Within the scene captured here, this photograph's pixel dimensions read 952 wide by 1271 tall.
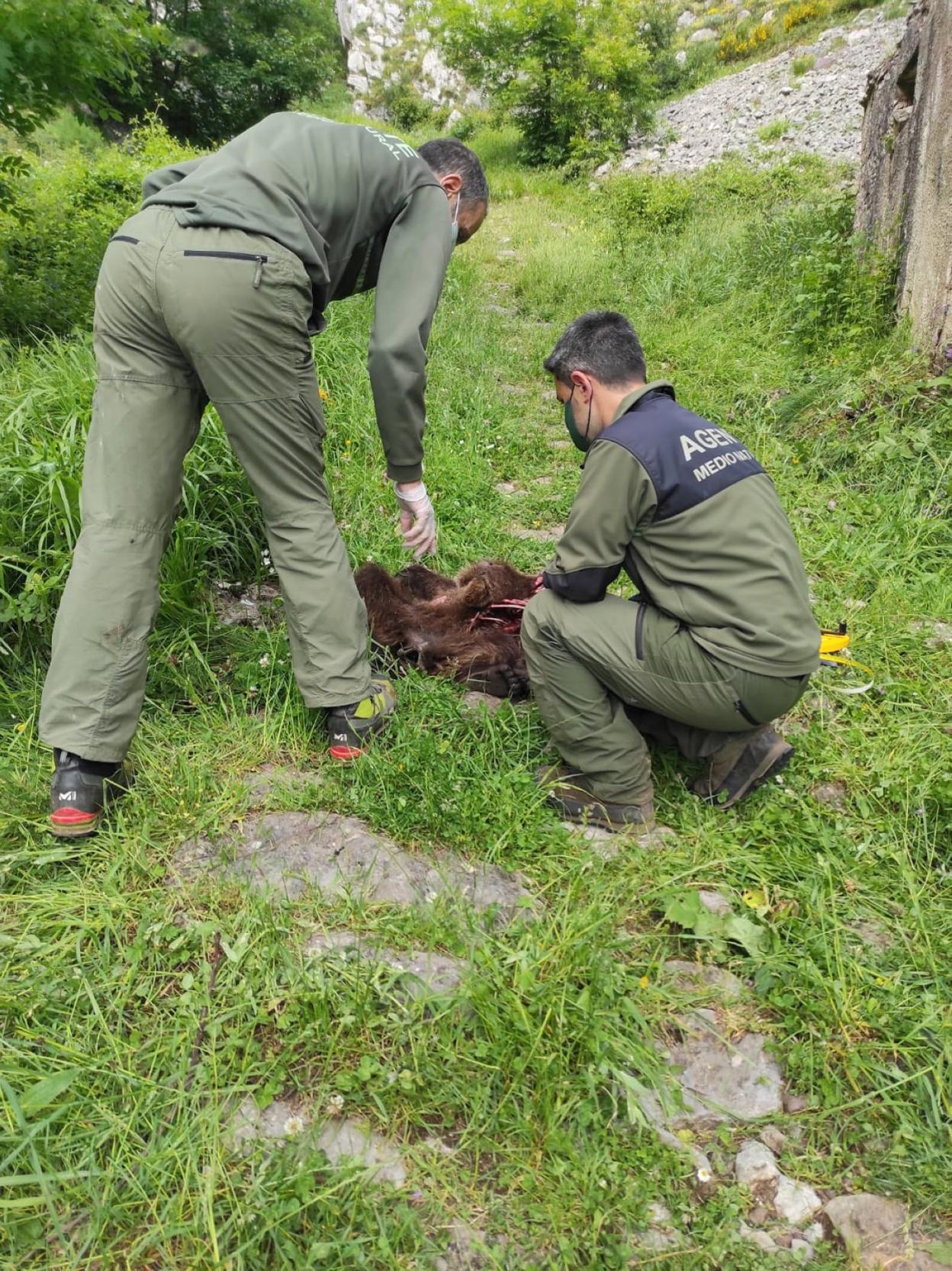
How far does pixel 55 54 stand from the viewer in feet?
13.9

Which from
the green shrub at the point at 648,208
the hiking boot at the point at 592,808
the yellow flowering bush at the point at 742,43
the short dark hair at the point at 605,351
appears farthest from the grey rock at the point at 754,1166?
the yellow flowering bush at the point at 742,43

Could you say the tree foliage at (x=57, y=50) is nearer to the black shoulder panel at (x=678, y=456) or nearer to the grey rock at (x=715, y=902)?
the black shoulder panel at (x=678, y=456)

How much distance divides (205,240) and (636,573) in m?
1.49

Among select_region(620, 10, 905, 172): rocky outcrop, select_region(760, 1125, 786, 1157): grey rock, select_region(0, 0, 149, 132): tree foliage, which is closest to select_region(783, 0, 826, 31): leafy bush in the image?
select_region(620, 10, 905, 172): rocky outcrop

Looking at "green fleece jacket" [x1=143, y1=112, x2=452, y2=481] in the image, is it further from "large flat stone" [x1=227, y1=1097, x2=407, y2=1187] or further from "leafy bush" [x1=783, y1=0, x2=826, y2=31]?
"leafy bush" [x1=783, y1=0, x2=826, y2=31]

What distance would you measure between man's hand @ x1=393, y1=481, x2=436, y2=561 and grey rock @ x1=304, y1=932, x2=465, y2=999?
1.33 m

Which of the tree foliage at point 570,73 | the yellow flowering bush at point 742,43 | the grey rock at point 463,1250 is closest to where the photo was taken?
the grey rock at point 463,1250

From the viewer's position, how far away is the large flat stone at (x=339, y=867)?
2061mm

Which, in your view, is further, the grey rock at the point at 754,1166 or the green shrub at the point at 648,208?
the green shrub at the point at 648,208

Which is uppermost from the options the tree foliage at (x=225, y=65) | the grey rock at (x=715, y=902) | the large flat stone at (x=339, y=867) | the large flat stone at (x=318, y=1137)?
the tree foliage at (x=225, y=65)

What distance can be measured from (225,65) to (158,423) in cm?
2157

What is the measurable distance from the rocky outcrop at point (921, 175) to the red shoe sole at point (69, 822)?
14.9 ft

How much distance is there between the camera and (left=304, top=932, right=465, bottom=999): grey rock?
71.6 inches

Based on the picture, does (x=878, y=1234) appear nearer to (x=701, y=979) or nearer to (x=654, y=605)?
(x=701, y=979)
